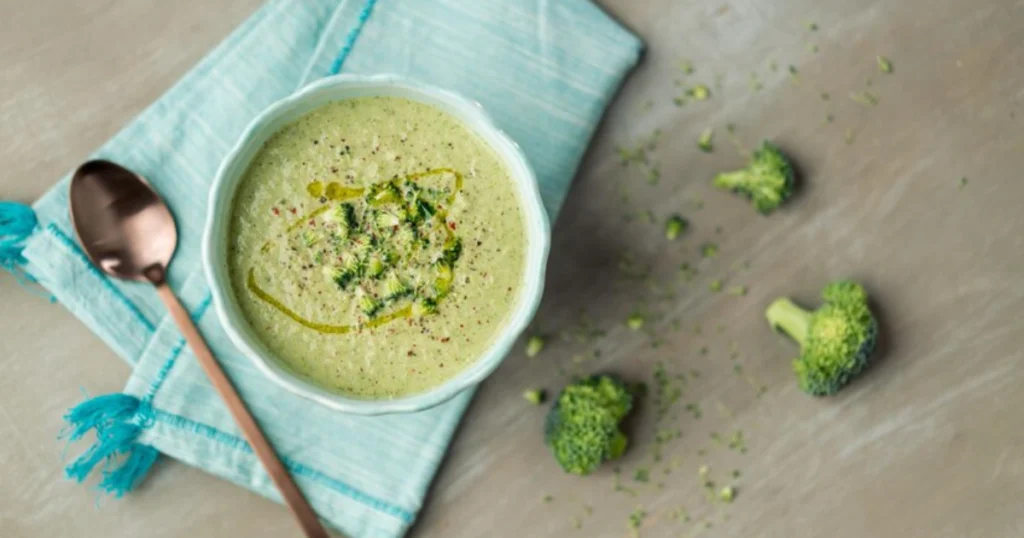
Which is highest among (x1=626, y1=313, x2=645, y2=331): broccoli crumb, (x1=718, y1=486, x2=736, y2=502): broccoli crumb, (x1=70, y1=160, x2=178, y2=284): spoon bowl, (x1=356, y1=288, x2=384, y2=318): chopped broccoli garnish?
(x1=356, y1=288, x2=384, y2=318): chopped broccoli garnish

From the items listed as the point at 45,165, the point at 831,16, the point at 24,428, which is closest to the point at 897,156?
the point at 831,16

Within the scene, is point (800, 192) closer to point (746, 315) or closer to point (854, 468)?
point (746, 315)

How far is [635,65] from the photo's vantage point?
6.91 feet

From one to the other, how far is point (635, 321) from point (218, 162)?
1.03 m

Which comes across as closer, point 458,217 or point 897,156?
point 458,217

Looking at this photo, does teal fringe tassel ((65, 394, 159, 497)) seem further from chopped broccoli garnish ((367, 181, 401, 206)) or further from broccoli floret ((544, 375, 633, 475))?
broccoli floret ((544, 375, 633, 475))

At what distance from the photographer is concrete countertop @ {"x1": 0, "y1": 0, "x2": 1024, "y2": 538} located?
2.08 meters

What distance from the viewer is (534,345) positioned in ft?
6.98

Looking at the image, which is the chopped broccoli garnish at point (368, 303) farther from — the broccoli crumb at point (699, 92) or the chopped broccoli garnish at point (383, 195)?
the broccoli crumb at point (699, 92)

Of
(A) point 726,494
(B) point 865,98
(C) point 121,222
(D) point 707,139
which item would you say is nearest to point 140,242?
(C) point 121,222

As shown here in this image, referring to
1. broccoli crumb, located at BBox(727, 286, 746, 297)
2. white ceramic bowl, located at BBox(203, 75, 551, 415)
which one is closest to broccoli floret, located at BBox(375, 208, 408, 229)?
white ceramic bowl, located at BBox(203, 75, 551, 415)

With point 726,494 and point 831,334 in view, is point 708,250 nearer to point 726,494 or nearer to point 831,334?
point 831,334

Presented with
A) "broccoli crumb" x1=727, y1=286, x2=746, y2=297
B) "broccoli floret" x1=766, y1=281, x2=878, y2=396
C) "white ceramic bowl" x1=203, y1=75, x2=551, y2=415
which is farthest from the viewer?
"broccoli crumb" x1=727, y1=286, x2=746, y2=297

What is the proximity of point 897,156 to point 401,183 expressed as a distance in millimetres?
1229
